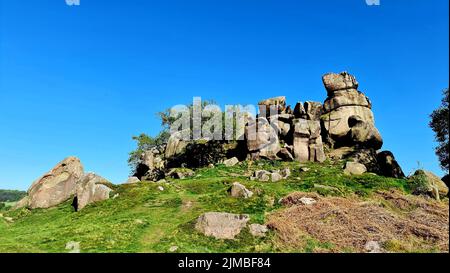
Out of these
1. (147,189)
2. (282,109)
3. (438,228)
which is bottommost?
(438,228)

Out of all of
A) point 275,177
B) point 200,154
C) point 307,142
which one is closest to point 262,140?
point 307,142

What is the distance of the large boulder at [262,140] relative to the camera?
52781mm

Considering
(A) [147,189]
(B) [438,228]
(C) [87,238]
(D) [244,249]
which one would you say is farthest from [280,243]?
(A) [147,189]

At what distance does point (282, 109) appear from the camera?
66125mm

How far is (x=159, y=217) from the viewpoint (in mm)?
26328

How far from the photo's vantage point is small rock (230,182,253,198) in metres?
30.3

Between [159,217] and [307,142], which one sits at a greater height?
[307,142]

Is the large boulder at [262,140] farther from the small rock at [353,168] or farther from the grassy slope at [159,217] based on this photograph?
the small rock at [353,168]

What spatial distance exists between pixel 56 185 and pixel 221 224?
79.5 feet

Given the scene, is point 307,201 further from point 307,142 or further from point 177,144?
point 177,144

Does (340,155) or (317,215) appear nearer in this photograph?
(317,215)

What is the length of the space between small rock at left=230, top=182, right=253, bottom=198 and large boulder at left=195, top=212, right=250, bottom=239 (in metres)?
6.80
